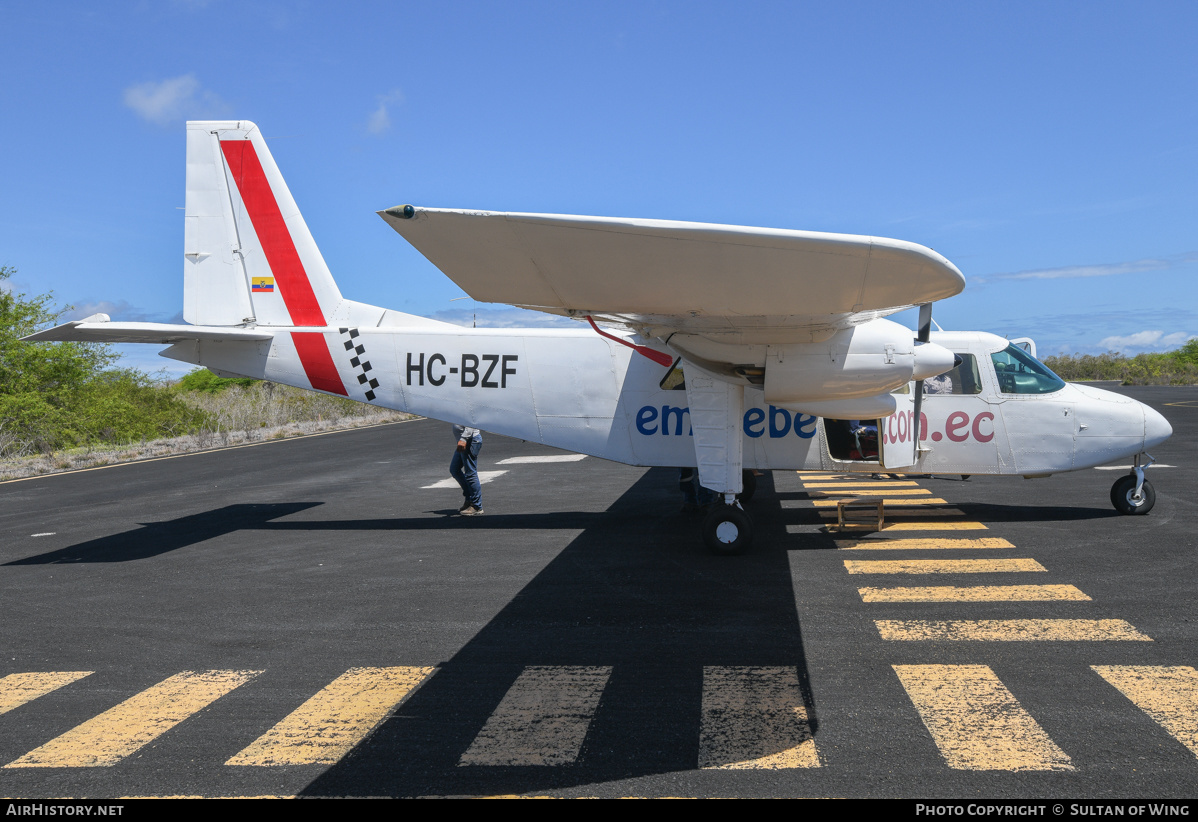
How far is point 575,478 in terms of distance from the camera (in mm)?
15727

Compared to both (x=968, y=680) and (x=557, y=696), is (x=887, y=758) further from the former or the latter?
(x=557, y=696)

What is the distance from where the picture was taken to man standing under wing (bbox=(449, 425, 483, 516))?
11766 millimetres

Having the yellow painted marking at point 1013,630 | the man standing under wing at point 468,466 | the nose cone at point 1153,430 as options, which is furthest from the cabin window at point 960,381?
the man standing under wing at point 468,466

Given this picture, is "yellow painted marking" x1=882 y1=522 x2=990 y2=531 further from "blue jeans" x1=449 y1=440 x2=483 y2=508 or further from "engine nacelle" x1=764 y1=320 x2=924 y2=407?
"blue jeans" x1=449 y1=440 x2=483 y2=508

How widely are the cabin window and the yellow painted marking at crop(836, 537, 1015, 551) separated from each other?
2.16 meters

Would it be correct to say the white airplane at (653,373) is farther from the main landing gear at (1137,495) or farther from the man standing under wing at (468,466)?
the man standing under wing at (468,466)

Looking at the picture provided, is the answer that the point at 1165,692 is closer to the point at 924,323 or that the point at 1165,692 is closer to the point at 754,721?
the point at 754,721

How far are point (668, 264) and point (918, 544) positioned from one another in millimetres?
6567

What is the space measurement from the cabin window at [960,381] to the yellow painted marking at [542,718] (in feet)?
23.3

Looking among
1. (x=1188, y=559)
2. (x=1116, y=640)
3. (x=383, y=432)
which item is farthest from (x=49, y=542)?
(x=383, y=432)

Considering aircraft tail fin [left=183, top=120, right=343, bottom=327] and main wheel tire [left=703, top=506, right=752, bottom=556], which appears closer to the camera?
main wheel tire [left=703, top=506, right=752, bottom=556]

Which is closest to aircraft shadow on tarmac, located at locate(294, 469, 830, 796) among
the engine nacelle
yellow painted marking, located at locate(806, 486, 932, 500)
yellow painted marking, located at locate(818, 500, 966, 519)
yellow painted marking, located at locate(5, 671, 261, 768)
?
yellow painted marking, located at locate(5, 671, 261, 768)

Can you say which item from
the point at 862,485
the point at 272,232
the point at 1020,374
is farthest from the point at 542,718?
the point at 862,485
